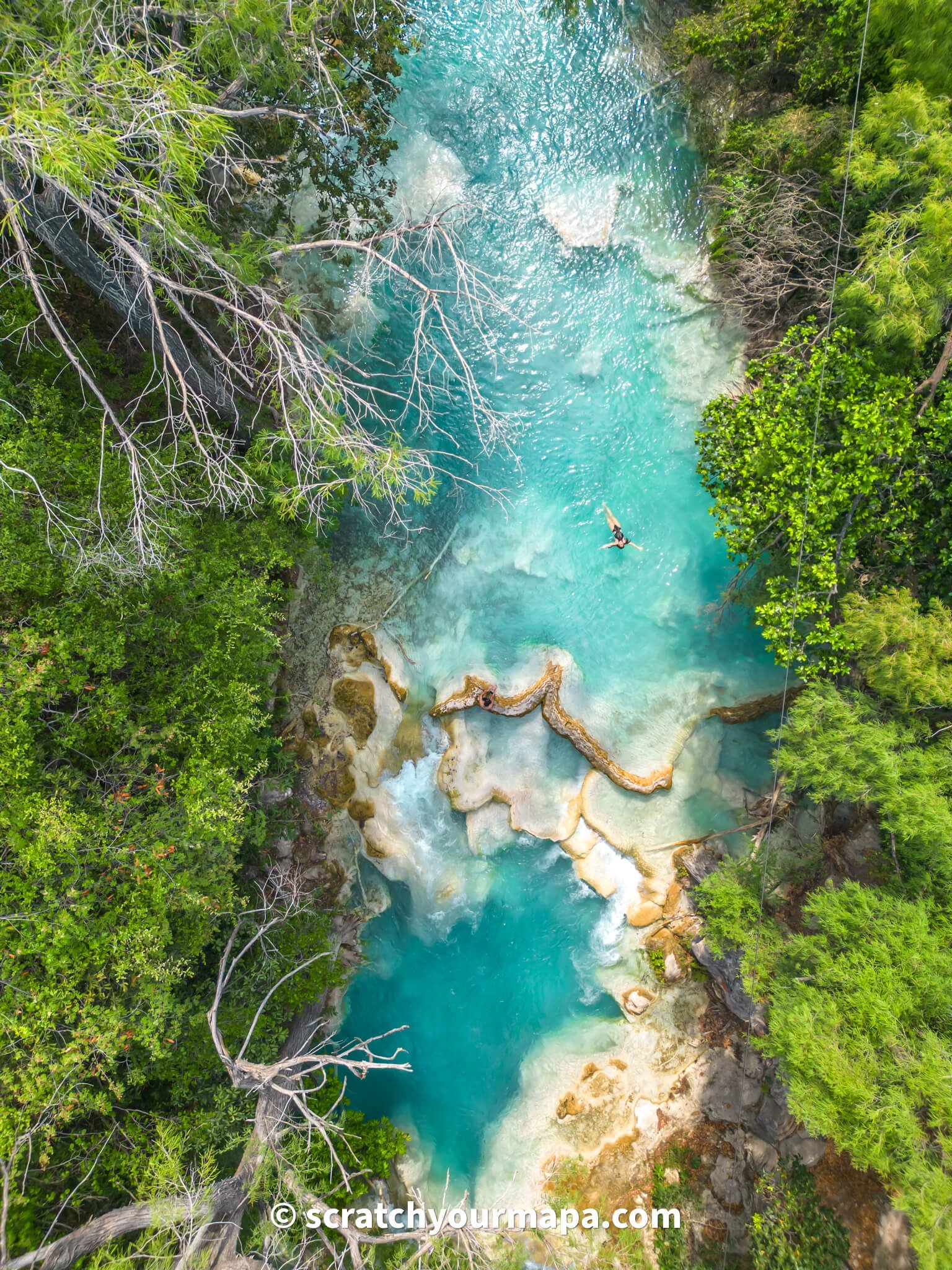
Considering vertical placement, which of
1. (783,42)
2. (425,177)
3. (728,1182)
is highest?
(783,42)

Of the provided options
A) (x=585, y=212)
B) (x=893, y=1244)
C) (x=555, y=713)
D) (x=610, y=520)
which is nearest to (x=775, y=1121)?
(x=893, y=1244)

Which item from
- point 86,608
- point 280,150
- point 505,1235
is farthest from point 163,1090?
point 280,150

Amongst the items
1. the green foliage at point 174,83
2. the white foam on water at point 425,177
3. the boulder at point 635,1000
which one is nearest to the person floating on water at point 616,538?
the white foam on water at point 425,177

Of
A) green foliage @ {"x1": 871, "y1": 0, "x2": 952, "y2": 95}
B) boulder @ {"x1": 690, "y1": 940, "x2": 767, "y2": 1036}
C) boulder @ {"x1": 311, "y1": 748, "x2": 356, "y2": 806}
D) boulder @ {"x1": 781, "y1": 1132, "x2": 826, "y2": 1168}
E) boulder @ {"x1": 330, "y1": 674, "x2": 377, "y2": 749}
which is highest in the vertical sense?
green foliage @ {"x1": 871, "y1": 0, "x2": 952, "y2": 95}

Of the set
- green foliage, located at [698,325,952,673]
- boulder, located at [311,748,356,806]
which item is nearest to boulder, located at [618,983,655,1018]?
boulder, located at [311,748,356,806]

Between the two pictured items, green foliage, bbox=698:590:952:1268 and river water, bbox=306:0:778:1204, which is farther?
river water, bbox=306:0:778:1204

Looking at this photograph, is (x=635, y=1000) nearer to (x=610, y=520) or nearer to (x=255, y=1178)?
(x=255, y=1178)

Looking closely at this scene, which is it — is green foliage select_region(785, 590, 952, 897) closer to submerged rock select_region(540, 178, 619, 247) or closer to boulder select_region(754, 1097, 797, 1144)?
boulder select_region(754, 1097, 797, 1144)
